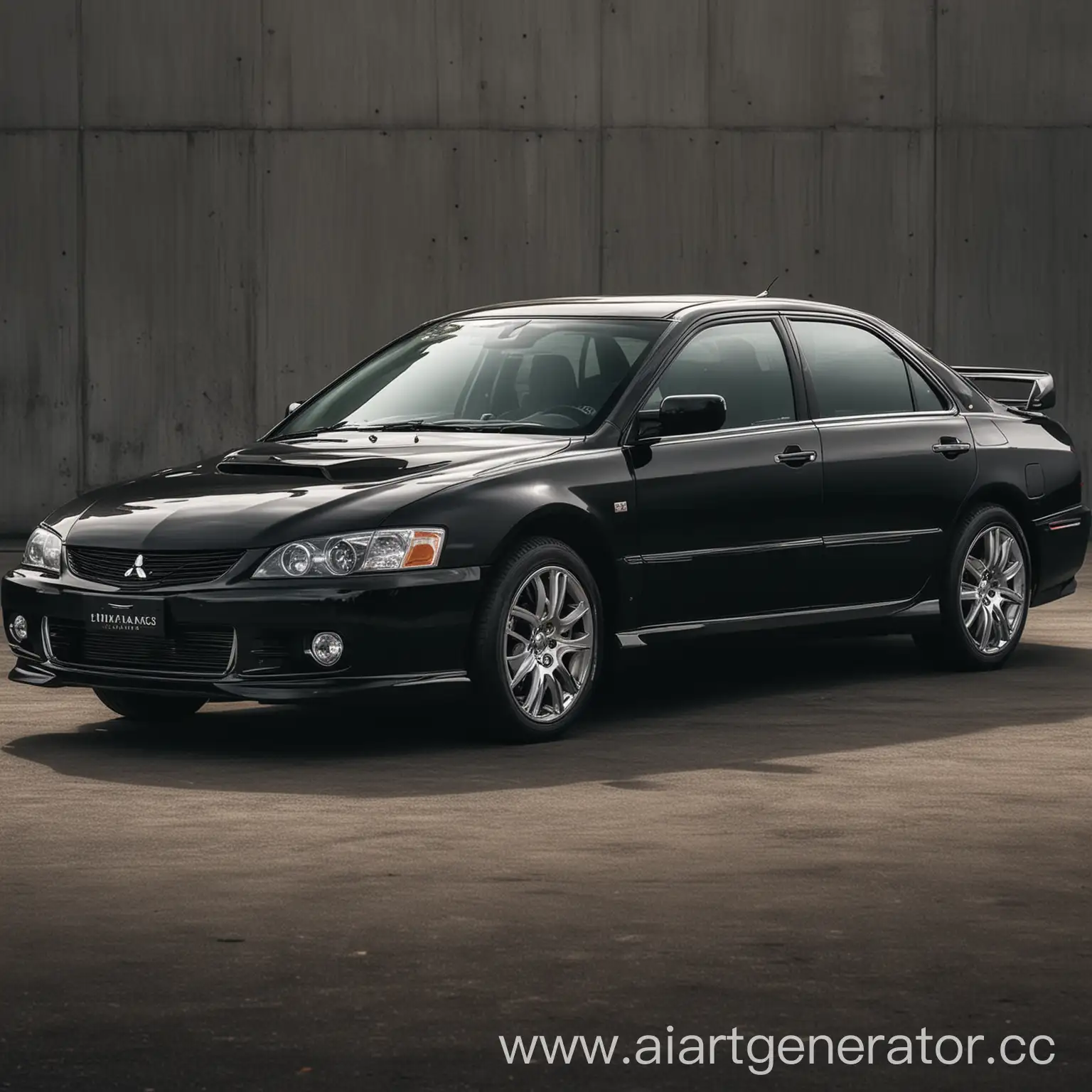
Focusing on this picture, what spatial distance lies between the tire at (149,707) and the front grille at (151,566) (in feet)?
2.79

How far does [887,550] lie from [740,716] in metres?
1.25

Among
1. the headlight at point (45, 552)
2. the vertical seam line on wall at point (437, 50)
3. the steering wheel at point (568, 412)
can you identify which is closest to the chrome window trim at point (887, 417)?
the steering wheel at point (568, 412)

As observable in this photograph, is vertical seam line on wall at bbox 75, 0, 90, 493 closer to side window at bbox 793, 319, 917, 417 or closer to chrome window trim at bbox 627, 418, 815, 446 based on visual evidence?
side window at bbox 793, 319, 917, 417

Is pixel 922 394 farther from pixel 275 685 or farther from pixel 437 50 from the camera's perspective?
pixel 437 50

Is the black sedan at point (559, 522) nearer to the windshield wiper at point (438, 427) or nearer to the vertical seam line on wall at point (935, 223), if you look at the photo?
the windshield wiper at point (438, 427)

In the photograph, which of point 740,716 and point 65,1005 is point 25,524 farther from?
point 65,1005

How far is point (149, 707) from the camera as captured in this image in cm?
1002

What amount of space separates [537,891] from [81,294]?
521 inches

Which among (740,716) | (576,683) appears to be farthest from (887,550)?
(576,683)

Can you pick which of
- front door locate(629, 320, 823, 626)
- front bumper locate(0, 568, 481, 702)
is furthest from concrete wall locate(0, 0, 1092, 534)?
front bumper locate(0, 568, 481, 702)

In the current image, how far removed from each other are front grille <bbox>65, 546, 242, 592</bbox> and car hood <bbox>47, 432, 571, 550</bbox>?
3 cm

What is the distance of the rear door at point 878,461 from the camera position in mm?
10656

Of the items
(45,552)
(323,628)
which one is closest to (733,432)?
(323,628)

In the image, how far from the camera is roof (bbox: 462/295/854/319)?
1047 centimetres
